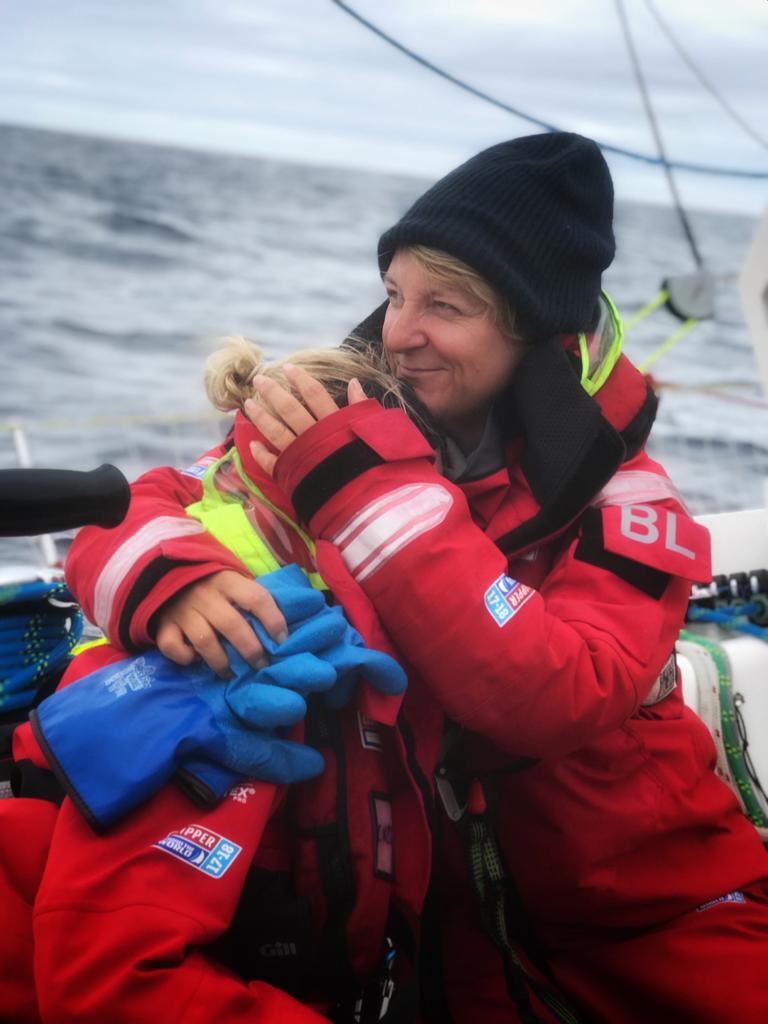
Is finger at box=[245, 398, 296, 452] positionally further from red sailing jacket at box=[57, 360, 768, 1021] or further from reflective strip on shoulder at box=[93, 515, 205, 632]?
reflective strip on shoulder at box=[93, 515, 205, 632]

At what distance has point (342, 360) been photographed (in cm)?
107

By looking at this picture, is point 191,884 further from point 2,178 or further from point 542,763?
point 2,178

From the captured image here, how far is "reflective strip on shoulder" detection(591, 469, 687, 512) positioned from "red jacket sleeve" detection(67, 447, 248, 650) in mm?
395

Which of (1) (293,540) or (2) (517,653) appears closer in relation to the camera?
(2) (517,653)

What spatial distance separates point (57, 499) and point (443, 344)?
591 mm

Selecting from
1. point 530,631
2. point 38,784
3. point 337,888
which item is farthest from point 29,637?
point 530,631

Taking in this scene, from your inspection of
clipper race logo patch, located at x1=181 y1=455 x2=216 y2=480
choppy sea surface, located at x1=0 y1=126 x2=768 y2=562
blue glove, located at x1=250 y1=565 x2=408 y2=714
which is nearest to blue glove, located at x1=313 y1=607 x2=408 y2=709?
blue glove, located at x1=250 y1=565 x2=408 y2=714

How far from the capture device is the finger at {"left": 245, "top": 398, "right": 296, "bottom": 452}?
94 centimetres

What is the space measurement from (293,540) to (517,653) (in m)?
0.28

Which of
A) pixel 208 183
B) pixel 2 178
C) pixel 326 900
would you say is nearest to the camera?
pixel 326 900

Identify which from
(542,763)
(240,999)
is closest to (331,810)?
(240,999)

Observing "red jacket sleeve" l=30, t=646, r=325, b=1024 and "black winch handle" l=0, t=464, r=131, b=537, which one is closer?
"black winch handle" l=0, t=464, r=131, b=537

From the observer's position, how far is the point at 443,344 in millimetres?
1096

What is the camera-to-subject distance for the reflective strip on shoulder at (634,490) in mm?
1061
